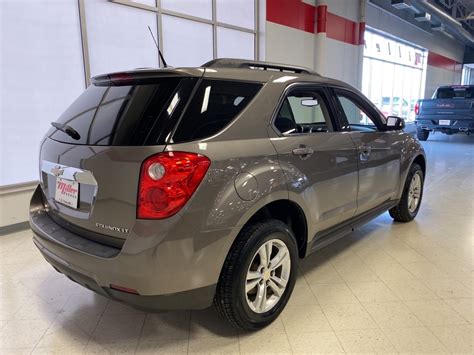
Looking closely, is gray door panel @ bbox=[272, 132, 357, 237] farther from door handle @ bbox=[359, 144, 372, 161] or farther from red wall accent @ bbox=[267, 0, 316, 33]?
red wall accent @ bbox=[267, 0, 316, 33]

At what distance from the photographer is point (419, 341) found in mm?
1865

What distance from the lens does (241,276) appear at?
1.73m

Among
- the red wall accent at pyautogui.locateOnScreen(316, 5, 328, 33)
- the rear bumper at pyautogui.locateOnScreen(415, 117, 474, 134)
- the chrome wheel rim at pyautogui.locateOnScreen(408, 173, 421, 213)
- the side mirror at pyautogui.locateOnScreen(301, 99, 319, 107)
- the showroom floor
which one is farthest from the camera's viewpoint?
the rear bumper at pyautogui.locateOnScreen(415, 117, 474, 134)

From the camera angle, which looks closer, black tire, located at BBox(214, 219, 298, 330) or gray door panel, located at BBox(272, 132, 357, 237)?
black tire, located at BBox(214, 219, 298, 330)

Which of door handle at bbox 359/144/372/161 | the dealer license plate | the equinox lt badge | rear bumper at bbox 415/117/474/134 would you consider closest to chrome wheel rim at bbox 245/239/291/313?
the equinox lt badge

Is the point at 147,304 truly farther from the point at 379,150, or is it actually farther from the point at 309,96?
the point at 379,150

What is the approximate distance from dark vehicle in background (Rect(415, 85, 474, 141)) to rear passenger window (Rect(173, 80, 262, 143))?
9.66m

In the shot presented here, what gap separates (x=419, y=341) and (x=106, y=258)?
1.61 meters

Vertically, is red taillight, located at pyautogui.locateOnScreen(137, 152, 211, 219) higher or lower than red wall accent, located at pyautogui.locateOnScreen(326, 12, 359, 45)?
lower

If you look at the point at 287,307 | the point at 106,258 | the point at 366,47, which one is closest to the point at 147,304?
the point at 106,258

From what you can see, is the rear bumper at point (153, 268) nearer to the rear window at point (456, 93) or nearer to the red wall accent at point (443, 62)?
the rear window at point (456, 93)

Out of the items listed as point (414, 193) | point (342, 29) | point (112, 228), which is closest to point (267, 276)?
point (112, 228)

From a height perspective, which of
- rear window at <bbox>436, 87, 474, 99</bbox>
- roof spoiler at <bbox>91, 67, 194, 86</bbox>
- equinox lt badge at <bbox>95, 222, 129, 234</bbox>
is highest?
rear window at <bbox>436, 87, 474, 99</bbox>

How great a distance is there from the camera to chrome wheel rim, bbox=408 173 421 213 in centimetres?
354
